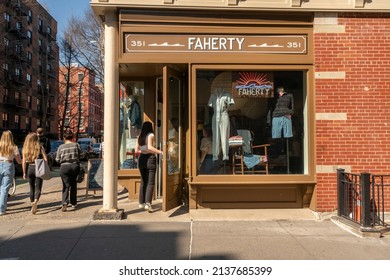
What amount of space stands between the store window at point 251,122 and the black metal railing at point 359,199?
0.86 m

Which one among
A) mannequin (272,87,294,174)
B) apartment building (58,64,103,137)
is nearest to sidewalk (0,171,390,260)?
mannequin (272,87,294,174)

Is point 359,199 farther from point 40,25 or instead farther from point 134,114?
point 40,25

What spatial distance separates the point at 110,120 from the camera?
6902 millimetres

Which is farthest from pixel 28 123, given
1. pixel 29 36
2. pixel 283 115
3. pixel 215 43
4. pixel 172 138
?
pixel 283 115

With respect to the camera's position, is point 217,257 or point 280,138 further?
point 280,138

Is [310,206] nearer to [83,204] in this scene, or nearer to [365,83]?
[365,83]

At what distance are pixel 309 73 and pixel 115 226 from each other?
14.8 ft

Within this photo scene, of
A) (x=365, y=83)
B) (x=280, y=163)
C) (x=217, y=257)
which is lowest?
(x=217, y=257)

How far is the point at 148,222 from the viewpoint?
6.73m

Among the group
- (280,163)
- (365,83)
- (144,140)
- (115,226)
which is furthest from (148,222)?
(365,83)

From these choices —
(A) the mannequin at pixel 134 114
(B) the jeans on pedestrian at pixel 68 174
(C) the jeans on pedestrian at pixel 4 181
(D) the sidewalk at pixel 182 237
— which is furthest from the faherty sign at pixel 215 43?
(C) the jeans on pedestrian at pixel 4 181

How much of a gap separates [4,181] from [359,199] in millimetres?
6691

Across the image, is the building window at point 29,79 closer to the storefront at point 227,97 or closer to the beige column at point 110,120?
the storefront at point 227,97

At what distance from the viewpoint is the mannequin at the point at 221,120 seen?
7.53 meters
